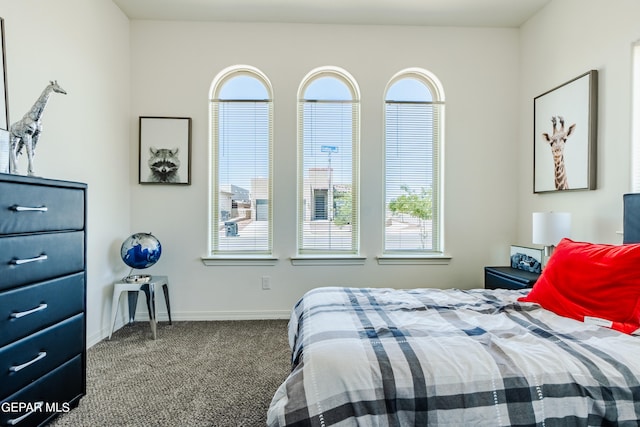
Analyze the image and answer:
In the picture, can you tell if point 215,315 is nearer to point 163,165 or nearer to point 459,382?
point 163,165

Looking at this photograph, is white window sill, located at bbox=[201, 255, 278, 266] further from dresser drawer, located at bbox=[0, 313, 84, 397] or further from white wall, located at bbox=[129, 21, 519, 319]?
dresser drawer, located at bbox=[0, 313, 84, 397]

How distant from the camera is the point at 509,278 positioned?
2.83m

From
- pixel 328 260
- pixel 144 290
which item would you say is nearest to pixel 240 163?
pixel 328 260

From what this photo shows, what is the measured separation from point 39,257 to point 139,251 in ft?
4.56

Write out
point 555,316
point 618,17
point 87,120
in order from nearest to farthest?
point 555,316, point 618,17, point 87,120

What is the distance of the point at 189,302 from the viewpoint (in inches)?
136

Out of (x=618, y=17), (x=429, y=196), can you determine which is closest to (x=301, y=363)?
(x=429, y=196)

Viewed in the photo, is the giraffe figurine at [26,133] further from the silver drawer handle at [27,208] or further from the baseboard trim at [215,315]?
the baseboard trim at [215,315]

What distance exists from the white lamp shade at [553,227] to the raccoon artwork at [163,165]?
10.6 ft

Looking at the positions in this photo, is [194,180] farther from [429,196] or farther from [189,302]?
[429,196]

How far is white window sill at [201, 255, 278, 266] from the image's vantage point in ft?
11.3

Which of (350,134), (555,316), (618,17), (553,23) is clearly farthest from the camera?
(350,134)

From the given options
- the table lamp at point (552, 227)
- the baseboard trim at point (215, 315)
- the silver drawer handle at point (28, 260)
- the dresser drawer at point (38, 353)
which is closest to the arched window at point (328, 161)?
the baseboard trim at point (215, 315)

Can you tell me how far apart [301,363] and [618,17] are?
3.14m
